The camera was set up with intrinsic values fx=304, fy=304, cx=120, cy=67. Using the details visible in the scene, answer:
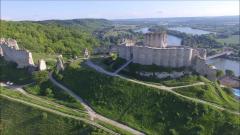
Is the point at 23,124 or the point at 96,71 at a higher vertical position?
the point at 96,71

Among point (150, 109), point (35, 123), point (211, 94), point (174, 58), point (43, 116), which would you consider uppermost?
point (174, 58)

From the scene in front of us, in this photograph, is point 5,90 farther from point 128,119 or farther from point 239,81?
point 239,81

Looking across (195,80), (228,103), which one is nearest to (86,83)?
(195,80)

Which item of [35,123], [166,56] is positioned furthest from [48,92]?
[166,56]

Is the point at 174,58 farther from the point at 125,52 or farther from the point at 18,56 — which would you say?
the point at 18,56

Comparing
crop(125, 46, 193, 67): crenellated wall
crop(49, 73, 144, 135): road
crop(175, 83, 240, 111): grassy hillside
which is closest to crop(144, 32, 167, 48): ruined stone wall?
crop(125, 46, 193, 67): crenellated wall

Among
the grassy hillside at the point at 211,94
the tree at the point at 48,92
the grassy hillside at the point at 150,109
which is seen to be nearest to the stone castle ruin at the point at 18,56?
the tree at the point at 48,92

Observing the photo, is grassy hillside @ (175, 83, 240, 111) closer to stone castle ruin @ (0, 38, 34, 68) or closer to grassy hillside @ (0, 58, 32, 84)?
grassy hillside @ (0, 58, 32, 84)
